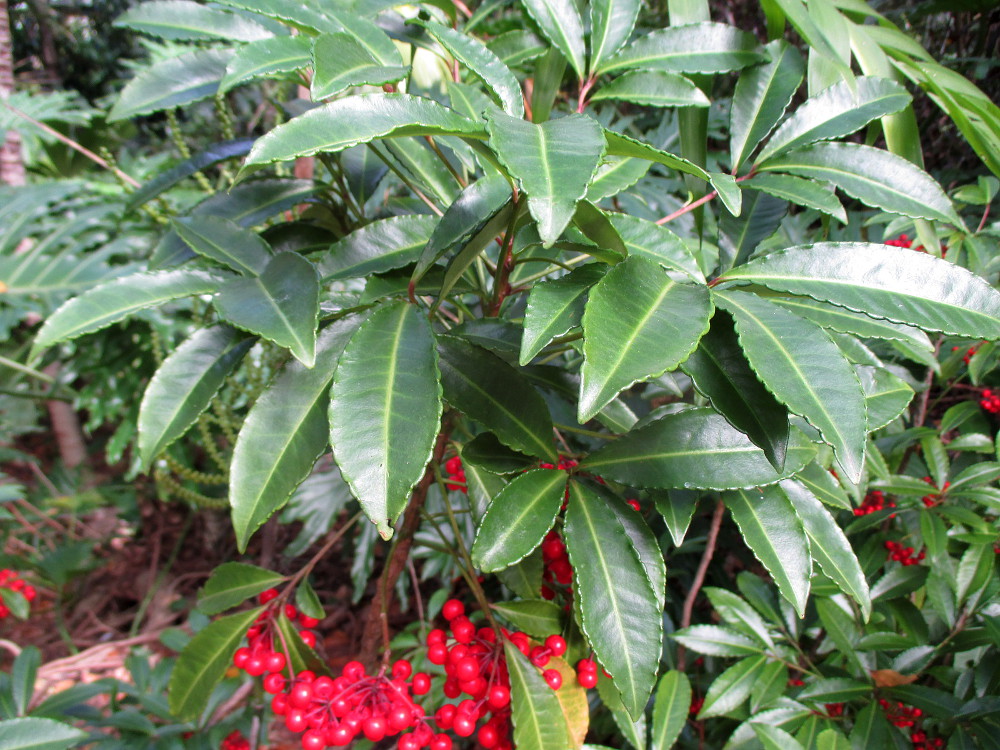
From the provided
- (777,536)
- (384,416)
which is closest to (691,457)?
(777,536)

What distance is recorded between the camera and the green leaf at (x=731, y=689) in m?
0.74

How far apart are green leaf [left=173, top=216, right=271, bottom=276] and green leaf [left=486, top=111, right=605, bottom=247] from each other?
28 cm

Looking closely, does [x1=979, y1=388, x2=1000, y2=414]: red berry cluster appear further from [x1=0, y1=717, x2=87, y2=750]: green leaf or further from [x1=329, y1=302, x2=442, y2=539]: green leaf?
[x1=0, y1=717, x2=87, y2=750]: green leaf

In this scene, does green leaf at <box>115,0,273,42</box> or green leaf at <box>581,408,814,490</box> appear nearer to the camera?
green leaf at <box>581,408,814,490</box>

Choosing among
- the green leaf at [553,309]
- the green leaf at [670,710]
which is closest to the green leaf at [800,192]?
the green leaf at [553,309]

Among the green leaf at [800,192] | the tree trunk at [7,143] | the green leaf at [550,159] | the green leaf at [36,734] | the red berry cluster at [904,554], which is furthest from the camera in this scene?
the tree trunk at [7,143]

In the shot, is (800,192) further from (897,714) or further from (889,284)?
(897,714)

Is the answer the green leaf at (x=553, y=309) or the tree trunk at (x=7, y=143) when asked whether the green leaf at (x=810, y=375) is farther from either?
the tree trunk at (x=7, y=143)

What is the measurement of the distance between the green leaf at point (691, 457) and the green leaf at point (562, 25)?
33 centimetres

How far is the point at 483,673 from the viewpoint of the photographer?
58 cm

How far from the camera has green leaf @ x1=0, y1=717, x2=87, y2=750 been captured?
61 cm

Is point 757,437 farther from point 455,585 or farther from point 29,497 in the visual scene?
point 29,497

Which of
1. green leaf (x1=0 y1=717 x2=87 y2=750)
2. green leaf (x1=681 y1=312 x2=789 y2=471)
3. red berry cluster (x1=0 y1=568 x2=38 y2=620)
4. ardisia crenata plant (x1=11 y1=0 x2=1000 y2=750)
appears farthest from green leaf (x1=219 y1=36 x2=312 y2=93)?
red berry cluster (x1=0 y1=568 x2=38 y2=620)

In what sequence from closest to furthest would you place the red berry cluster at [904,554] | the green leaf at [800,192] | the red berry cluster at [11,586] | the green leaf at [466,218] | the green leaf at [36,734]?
the green leaf at [466,218] → the green leaf at [800,192] → the green leaf at [36,734] → the red berry cluster at [904,554] → the red berry cluster at [11,586]
